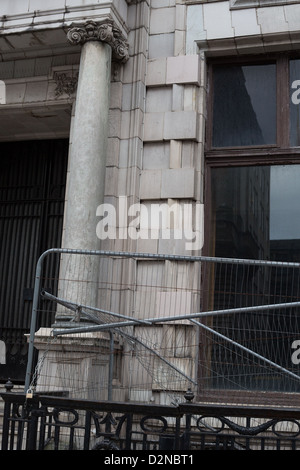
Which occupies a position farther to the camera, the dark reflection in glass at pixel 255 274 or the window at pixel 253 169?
the window at pixel 253 169

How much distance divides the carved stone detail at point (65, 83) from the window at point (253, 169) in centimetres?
224

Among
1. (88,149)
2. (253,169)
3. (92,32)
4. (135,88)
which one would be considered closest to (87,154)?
(88,149)

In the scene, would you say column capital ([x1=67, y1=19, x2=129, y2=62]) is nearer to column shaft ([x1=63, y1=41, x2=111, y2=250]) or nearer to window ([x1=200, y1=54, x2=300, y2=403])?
column shaft ([x1=63, y1=41, x2=111, y2=250])

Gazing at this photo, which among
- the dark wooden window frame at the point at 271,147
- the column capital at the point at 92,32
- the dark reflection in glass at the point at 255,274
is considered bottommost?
the dark reflection in glass at the point at 255,274

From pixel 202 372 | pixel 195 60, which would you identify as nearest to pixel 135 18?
pixel 195 60

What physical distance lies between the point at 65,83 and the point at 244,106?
295 centimetres

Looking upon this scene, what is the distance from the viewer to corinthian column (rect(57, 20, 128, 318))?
27.4ft

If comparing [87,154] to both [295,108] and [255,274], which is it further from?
[295,108]

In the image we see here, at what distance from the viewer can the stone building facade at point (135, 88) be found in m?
8.84

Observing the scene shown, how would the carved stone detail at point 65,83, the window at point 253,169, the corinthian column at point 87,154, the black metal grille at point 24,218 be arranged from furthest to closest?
the black metal grille at point 24,218 → the carved stone detail at point 65,83 → the window at point 253,169 → the corinthian column at point 87,154

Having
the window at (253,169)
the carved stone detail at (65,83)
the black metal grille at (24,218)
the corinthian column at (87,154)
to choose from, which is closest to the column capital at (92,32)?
the corinthian column at (87,154)

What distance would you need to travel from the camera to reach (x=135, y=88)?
9.64 meters

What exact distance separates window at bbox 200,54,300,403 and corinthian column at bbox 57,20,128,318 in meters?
1.82

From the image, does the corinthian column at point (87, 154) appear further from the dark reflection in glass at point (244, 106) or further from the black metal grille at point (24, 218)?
the black metal grille at point (24, 218)
